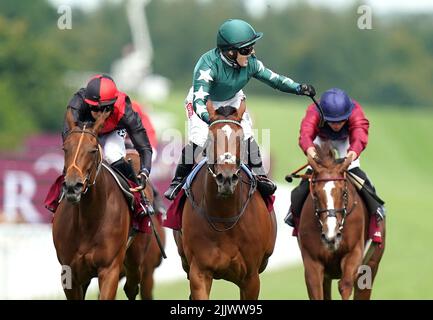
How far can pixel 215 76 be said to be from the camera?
11.5 meters

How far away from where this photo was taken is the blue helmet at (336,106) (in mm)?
12273

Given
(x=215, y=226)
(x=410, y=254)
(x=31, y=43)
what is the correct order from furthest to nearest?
(x=31, y=43), (x=410, y=254), (x=215, y=226)

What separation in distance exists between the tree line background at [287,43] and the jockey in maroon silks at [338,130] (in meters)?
69.7

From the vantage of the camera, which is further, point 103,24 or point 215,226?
point 103,24

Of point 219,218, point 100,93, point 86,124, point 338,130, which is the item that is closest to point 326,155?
point 338,130

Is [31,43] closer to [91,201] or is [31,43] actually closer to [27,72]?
[27,72]

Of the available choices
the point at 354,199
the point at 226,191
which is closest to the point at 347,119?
the point at 354,199

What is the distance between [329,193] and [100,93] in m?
2.33

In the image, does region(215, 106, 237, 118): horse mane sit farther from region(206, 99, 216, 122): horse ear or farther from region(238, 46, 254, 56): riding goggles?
region(238, 46, 254, 56): riding goggles

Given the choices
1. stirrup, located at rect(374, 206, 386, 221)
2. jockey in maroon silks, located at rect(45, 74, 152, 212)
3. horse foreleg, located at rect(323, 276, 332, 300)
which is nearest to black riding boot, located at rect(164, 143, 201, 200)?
jockey in maroon silks, located at rect(45, 74, 152, 212)

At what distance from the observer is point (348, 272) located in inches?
464

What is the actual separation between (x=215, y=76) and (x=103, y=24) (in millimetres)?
99878

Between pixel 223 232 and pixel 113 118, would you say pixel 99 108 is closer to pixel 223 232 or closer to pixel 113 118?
pixel 113 118
